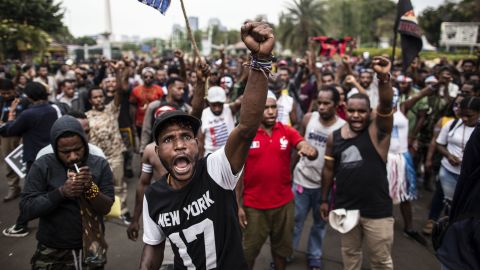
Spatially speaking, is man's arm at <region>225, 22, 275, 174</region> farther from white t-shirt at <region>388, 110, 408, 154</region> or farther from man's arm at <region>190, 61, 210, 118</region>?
white t-shirt at <region>388, 110, 408, 154</region>

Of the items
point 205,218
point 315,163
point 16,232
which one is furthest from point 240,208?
point 16,232

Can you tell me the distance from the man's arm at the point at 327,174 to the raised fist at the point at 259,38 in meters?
2.04

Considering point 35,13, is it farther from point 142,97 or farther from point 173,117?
point 173,117

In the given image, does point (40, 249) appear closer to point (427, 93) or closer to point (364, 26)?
point (427, 93)

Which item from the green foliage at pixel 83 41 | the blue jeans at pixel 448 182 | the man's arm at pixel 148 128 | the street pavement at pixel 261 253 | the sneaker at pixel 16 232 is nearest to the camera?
the street pavement at pixel 261 253

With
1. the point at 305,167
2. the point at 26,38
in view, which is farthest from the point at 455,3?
the point at 305,167

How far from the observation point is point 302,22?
132 feet

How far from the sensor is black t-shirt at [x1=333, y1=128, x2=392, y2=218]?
3088 mm

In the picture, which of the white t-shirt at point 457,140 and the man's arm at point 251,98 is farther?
the white t-shirt at point 457,140

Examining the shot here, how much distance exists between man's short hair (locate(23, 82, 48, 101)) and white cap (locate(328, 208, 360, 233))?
148 inches

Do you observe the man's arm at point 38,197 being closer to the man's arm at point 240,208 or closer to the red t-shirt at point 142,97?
the man's arm at point 240,208

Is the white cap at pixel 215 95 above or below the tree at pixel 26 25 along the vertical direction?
below

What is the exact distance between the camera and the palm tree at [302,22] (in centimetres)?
4019

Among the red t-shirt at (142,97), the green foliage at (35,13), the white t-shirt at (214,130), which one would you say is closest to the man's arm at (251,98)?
the white t-shirt at (214,130)
